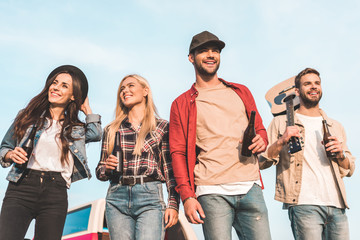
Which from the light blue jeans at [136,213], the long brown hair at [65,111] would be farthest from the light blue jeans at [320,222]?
the long brown hair at [65,111]

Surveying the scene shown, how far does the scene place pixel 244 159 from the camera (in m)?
3.98

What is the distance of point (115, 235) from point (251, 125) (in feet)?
5.79

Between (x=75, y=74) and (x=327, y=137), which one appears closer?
(x=327, y=137)

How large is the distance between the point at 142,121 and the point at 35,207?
1.52m

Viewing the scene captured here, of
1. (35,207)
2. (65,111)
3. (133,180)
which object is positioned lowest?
(35,207)

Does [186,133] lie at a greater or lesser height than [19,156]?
greater

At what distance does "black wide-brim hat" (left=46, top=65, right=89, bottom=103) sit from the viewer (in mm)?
5097

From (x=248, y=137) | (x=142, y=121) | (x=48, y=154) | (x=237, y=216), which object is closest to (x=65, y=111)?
(x=48, y=154)

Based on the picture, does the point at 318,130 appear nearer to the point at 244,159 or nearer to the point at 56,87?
the point at 244,159

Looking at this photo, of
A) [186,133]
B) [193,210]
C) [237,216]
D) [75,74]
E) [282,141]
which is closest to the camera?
[193,210]

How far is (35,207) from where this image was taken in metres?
4.14

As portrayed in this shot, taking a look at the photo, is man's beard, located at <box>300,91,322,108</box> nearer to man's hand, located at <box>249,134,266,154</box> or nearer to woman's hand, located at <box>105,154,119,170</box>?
man's hand, located at <box>249,134,266,154</box>

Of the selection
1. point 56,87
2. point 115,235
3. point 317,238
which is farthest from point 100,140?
point 317,238

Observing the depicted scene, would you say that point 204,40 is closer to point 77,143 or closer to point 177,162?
point 177,162
